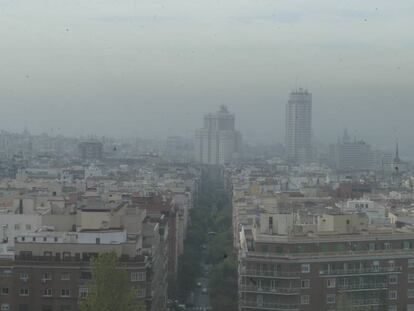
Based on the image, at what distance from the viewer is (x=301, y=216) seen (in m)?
23.9

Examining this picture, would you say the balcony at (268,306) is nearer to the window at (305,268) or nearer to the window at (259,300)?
the window at (259,300)

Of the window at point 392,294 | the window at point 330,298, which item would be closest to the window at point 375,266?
the window at point 392,294

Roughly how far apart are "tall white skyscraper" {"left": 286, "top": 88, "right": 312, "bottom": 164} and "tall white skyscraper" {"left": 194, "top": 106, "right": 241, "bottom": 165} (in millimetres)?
7074

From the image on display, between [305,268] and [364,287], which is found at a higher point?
[305,268]

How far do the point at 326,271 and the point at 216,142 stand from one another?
381ft

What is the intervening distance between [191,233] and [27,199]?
36.4 feet

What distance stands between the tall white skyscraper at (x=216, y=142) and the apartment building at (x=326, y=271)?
352 ft

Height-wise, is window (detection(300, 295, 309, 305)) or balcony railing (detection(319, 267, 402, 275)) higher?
balcony railing (detection(319, 267, 402, 275))

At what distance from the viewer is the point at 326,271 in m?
18.8

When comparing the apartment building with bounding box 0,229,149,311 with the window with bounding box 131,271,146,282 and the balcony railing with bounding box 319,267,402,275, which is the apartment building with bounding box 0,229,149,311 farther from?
the balcony railing with bounding box 319,267,402,275

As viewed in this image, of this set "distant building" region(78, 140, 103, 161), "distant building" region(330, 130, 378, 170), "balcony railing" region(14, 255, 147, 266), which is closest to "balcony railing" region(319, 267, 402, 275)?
"balcony railing" region(14, 255, 147, 266)

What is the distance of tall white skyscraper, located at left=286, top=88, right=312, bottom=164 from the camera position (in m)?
131

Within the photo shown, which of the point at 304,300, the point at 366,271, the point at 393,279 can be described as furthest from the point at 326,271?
the point at 393,279

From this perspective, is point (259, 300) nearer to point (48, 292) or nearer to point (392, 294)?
point (392, 294)
